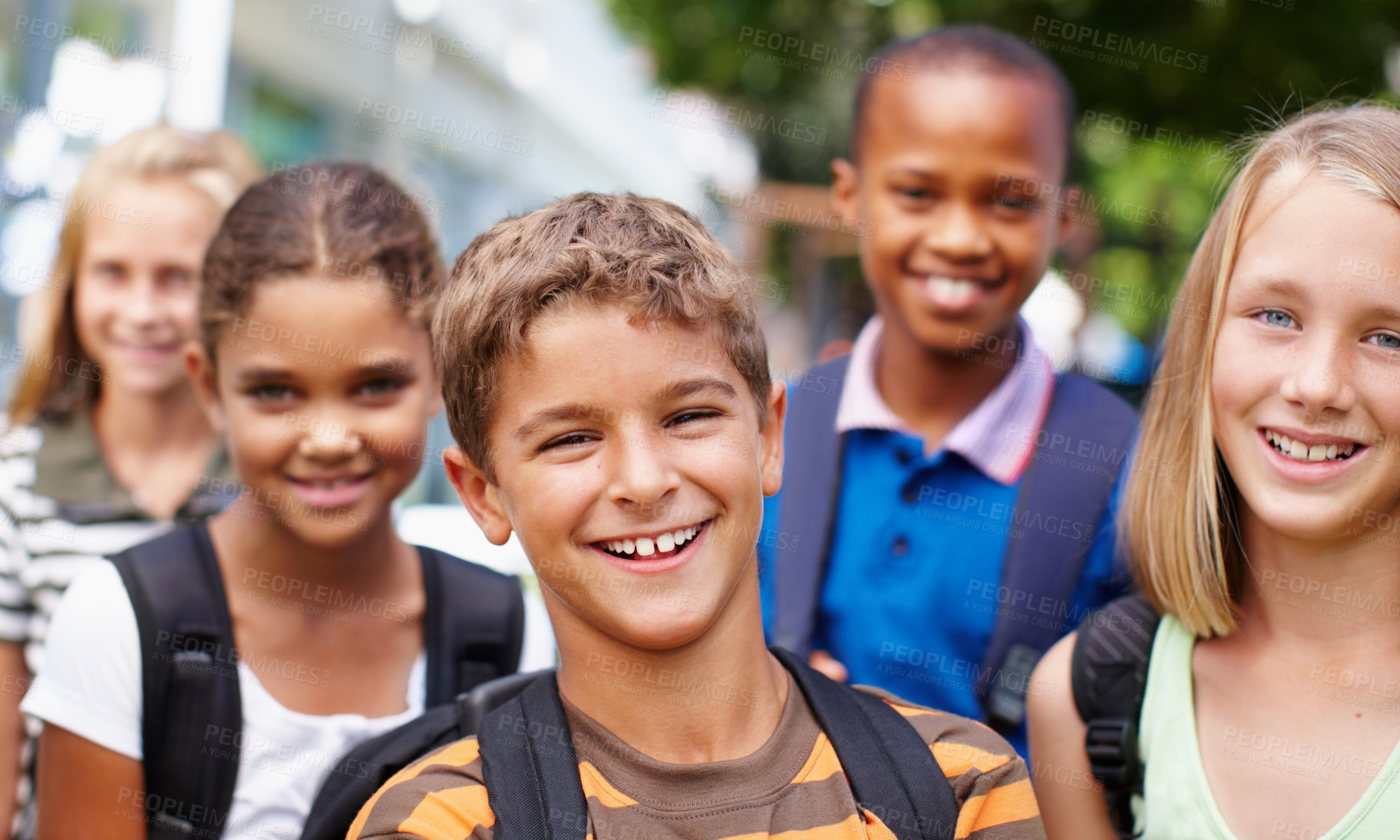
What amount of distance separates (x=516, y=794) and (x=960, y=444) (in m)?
1.45

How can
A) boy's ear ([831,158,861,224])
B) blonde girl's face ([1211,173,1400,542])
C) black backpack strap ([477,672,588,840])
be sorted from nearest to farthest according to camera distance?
black backpack strap ([477,672,588,840]), blonde girl's face ([1211,173,1400,542]), boy's ear ([831,158,861,224])

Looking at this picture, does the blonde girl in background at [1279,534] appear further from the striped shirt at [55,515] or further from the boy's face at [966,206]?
the striped shirt at [55,515]

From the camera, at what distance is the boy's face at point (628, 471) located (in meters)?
1.78

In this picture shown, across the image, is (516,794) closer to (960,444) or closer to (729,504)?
(729,504)

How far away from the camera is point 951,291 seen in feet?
9.10

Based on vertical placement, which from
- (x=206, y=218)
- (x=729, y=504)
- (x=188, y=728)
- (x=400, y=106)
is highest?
(x=400, y=106)

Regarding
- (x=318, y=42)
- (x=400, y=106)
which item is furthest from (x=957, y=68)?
(x=400, y=106)

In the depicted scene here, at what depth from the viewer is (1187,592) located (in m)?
2.12

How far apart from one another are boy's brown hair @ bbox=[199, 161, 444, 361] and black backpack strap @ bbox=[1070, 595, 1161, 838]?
153cm

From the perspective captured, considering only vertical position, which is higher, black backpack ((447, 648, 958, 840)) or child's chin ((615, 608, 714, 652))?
child's chin ((615, 608, 714, 652))

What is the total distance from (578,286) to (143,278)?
184 centimetres

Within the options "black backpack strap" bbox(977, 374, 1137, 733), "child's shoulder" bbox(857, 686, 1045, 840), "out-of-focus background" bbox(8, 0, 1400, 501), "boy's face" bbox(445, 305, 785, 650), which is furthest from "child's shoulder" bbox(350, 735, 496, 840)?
"out-of-focus background" bbox(8, 0, 1400, 501)

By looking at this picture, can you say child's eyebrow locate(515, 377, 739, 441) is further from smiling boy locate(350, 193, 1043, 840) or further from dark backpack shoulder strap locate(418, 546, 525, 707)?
dark backpack shoulder strap locate(418, 546, 525, 707)

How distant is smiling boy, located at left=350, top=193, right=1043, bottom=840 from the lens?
1747 millimetres
